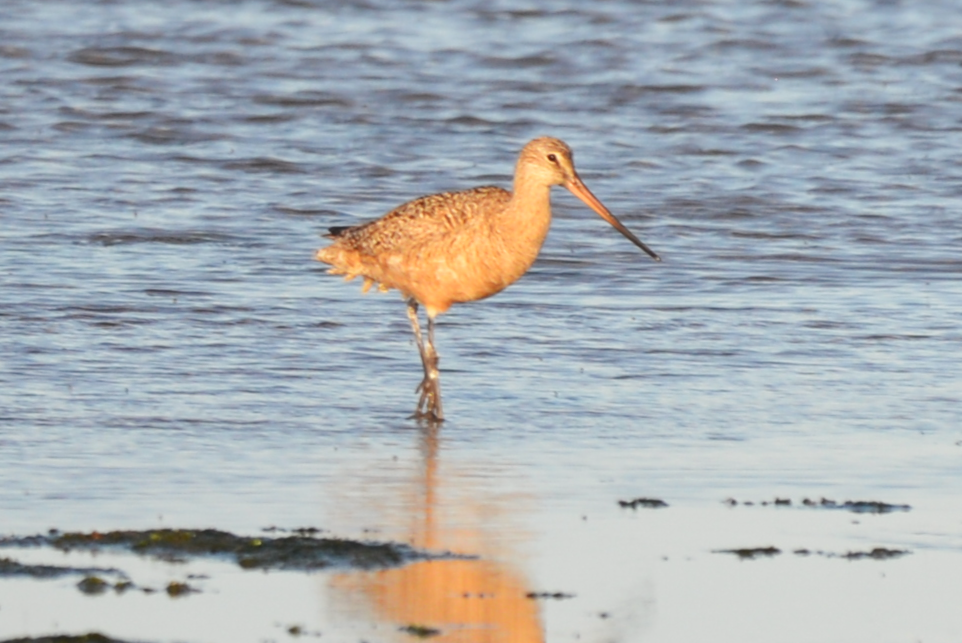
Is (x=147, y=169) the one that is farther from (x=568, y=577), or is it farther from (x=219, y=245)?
(x=568, y=577)

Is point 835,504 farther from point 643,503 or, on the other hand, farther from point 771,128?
point 771,128

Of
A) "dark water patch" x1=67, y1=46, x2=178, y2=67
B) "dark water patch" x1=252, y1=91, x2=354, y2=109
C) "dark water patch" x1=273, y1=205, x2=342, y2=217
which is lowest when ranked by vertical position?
"dark water patch" x1=273, y1=205, x2=342, y2=217

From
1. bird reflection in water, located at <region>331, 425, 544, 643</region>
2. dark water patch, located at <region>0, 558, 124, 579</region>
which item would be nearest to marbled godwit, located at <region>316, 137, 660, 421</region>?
bird reflection in water, located at <region>331, 425, 544, 643</region>

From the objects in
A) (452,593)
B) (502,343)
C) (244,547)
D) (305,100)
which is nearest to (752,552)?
(452,593)

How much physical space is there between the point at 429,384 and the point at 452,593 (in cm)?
245

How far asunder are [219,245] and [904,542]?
6.22m

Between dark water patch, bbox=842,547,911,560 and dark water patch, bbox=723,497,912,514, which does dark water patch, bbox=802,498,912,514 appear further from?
dark water patch, bbox=842,547,911,560

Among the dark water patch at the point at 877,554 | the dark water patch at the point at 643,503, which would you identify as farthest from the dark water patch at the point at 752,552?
the dark water patch at the point at 643,503

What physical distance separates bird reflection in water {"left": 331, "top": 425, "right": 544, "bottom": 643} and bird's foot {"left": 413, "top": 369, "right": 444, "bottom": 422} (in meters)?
1.53

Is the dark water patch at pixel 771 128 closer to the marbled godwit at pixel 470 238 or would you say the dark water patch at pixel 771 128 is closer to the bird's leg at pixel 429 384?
the marbled godwit at pixel 470 238

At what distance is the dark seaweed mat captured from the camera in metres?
5.14

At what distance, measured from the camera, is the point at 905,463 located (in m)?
6.41

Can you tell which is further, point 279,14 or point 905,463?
point 279,14

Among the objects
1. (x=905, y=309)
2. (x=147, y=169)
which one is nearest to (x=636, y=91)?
(x=147, y=169)
